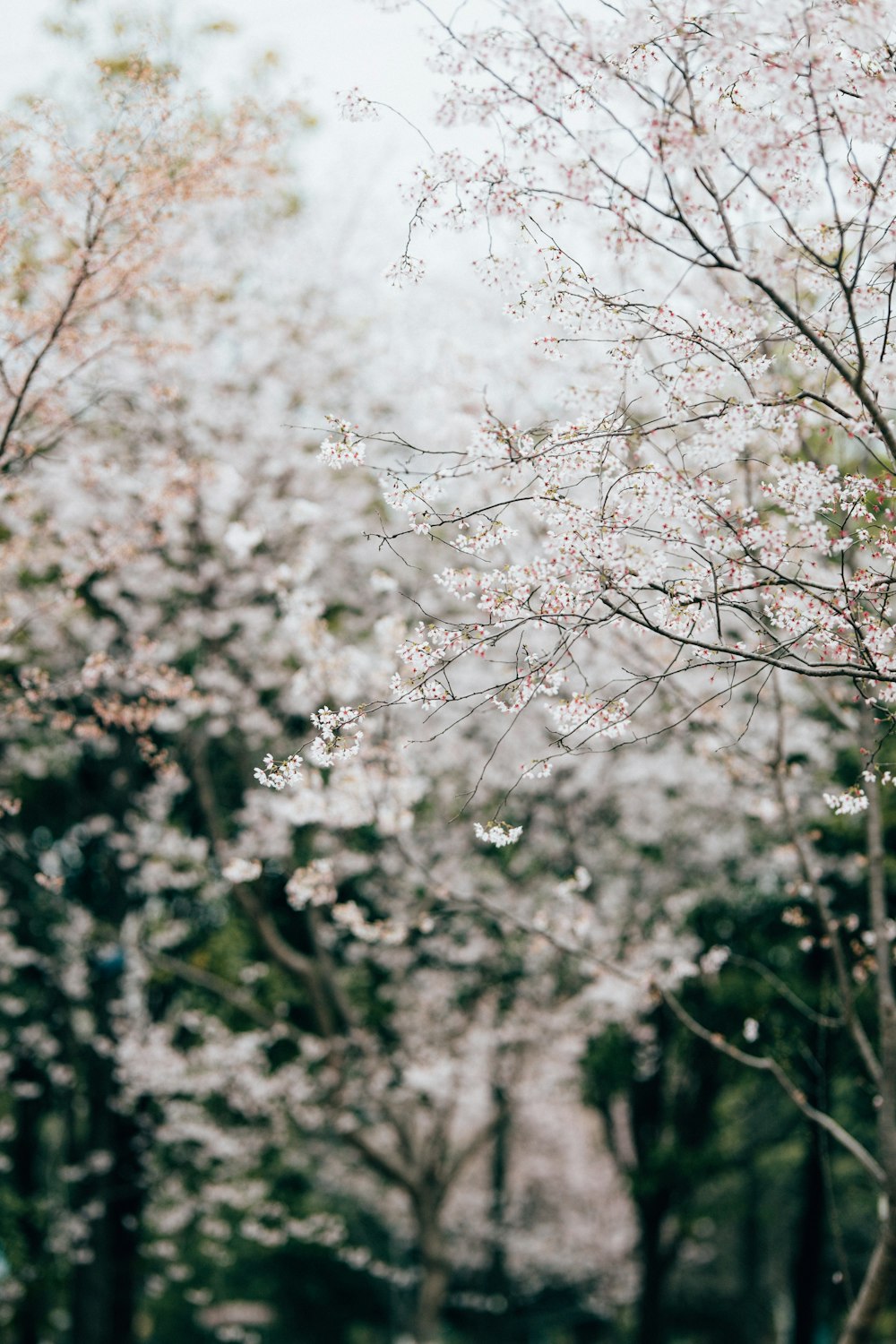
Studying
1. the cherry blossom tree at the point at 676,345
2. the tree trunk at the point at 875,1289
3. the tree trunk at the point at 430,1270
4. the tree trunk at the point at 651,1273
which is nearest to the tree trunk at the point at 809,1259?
the tree trunk at the point at 651,1273

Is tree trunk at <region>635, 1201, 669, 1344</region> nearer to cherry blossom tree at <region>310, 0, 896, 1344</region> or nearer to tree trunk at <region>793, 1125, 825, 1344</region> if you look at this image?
tree trunk at <region>793, 1125, 825, 1344</region>

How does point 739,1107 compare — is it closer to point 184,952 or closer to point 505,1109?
point 505,1109

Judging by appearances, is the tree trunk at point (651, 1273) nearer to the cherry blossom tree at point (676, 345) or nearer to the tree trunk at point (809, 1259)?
the tree trunk at point (809, 1259)

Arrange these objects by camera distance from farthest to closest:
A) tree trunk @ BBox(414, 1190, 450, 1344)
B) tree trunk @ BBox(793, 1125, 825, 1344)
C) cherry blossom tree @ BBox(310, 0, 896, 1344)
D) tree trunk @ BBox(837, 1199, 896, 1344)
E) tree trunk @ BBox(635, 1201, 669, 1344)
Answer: tree trunk @ BBox(635, 1201, 669, 1344) < tree trunk @ BBox(793, 1125, 825, 1344) < tree trunk @ BBox(414, 1190, 450, 1344) < tree trunk @ BBox(837, 1199, 896, 1344) < cherry blossom tree @ BBox(310, 0, 896, 1344)

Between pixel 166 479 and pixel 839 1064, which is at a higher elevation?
pixel 166 479

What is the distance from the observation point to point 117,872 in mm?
12422

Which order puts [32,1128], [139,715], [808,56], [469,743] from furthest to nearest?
[32,1128] → [469,743] → [139,715] → [808,56]

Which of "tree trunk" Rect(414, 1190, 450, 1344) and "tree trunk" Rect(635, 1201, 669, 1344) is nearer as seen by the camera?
"tree trunk" Rect(414, 1190, 450, 1344)

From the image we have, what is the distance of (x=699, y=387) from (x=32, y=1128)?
16.6 m

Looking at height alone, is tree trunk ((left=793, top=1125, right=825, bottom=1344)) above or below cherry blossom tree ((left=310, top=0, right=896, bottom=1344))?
below

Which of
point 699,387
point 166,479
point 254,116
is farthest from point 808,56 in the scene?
point 166,479

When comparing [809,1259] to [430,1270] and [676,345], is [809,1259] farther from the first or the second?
[676,345]

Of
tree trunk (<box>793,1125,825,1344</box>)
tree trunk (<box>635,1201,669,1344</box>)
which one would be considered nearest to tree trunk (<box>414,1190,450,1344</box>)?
tree trunk (<box>635,1201,669,1344</box>)

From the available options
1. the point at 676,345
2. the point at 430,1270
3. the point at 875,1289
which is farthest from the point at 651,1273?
the point at 676,345
